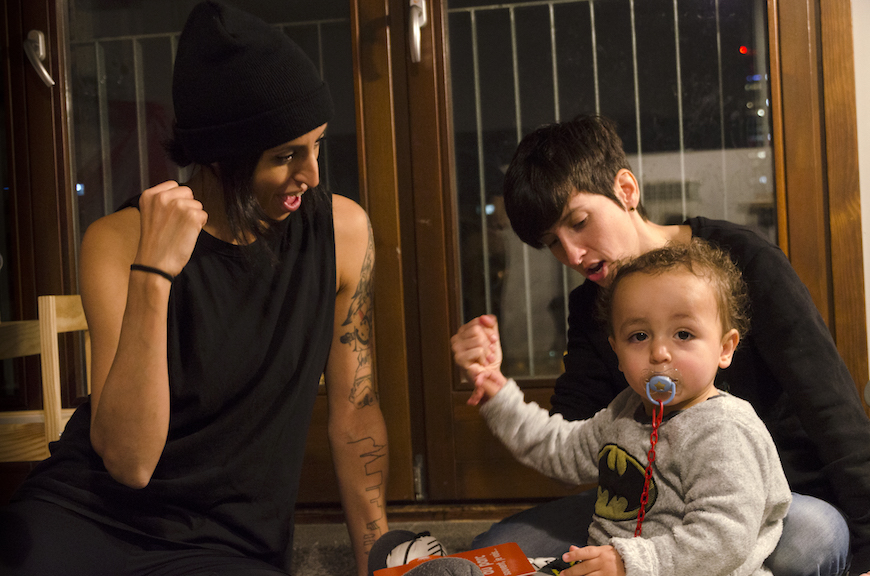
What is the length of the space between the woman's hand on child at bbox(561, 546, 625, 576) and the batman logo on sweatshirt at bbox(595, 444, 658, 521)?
10 centimetres

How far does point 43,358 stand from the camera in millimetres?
1536

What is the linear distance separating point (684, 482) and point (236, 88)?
79cm

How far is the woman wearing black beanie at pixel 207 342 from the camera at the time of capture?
0.88 m

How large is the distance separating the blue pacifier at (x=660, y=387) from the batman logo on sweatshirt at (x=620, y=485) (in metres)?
0.10

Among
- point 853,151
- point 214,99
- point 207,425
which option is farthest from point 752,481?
point 853,151

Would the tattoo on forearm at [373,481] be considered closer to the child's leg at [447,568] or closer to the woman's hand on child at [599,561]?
the child's leg at [447,568]

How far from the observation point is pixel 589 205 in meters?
1.08

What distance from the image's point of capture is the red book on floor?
90 centimetres

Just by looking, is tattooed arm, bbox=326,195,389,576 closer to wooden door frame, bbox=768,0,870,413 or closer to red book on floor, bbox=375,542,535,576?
red book on floor, bbox=375,542,535,576

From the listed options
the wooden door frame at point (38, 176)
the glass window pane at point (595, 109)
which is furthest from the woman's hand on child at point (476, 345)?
the wooden door frame at point (38, 176)

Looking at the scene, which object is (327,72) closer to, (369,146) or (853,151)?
(369,146)

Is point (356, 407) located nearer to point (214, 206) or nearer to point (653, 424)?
point (214, 206)

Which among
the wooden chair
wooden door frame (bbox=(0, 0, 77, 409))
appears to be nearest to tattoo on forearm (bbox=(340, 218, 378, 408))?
the wooden chair

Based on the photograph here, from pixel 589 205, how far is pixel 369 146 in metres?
0.81
